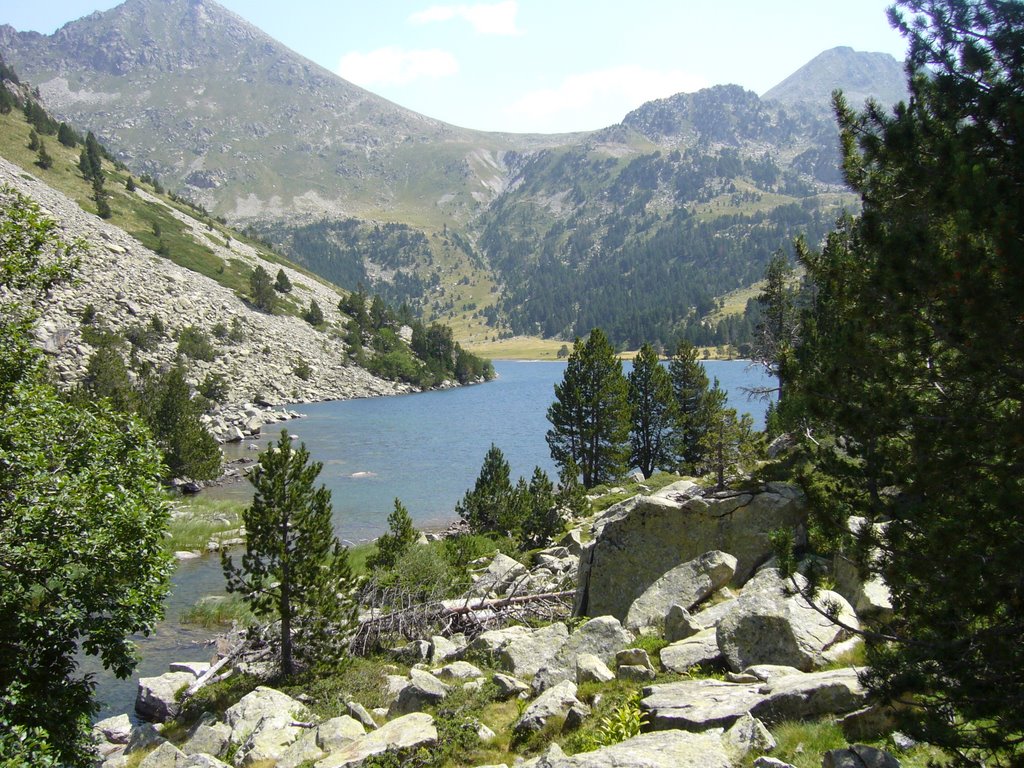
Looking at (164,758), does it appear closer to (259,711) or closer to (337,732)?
(259,711)

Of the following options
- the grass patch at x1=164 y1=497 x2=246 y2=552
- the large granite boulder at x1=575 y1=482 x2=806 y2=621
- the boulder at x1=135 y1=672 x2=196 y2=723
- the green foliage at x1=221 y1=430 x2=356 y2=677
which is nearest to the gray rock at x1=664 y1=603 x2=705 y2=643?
the large granite boulder at x1=575 y1=482 x2=806 y2=621

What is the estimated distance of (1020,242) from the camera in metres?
6.41

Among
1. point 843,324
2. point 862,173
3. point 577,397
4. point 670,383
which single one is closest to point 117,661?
point 843,324

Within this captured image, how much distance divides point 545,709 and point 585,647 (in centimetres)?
346

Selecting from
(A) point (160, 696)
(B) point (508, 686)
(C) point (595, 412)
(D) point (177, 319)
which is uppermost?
(D) point (177, 319)

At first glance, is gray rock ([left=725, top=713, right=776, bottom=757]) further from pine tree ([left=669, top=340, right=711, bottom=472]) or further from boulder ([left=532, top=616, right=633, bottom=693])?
pine tree ([left=669, top=340, right=711, bottom=472])

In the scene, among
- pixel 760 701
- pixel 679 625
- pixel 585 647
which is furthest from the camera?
pixel 585 647

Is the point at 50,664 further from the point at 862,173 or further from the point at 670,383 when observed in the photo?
the point at 670,383

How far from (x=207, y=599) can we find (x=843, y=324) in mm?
28566

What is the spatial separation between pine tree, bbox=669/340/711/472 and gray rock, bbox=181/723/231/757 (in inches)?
1550

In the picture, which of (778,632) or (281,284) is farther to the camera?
(281,284)

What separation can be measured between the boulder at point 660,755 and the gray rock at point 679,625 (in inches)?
217

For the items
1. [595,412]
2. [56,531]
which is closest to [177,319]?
[595,412]

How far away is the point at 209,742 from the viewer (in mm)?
14547
